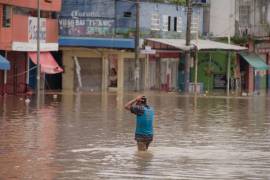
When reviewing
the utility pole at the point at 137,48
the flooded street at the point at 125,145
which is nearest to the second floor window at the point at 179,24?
the utility pole at the point at 137,48

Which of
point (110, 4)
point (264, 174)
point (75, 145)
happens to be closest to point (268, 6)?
point (110, 4)

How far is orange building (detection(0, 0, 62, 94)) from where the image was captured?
5047cm

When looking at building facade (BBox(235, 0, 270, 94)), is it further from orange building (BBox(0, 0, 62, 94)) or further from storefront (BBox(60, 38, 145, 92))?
orange building (BBox(0, 0, 62, 94))

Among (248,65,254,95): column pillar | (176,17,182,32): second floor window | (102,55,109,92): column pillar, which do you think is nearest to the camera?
(102,55,109,92): column pillar

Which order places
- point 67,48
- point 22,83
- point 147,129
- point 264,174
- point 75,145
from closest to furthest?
point 264,174 → point 147,129 → point 75,145 → point 22,83 → point 67,48

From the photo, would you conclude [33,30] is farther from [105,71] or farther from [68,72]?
[105,71]

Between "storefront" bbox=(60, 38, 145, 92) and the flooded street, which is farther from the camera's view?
"storefront" bbox=(60, 38, 145, 92)

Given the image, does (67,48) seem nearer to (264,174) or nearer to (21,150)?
(21,150)

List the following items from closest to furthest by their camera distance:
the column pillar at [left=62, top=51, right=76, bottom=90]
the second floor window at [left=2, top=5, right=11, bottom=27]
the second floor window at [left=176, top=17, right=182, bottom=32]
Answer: the second floor window at [left=2, top=5, right=11, bottom=27] → the column pillar at [left=62, top=51, right=76, bottom=90] → the second floor window at [left=176, top=17, right=182, bottom=32]

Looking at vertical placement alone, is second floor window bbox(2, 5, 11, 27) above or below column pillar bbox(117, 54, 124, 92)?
above

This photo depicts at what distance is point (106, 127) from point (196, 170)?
11.0 m

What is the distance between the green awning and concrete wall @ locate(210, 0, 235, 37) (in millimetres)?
2104

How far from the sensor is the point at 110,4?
6119 centimetres

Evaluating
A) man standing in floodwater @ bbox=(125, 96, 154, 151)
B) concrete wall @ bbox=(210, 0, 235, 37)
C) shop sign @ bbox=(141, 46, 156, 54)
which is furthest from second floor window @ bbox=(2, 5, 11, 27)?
man standing in floodwater @ bbox=(125, 96, 154, 151)
